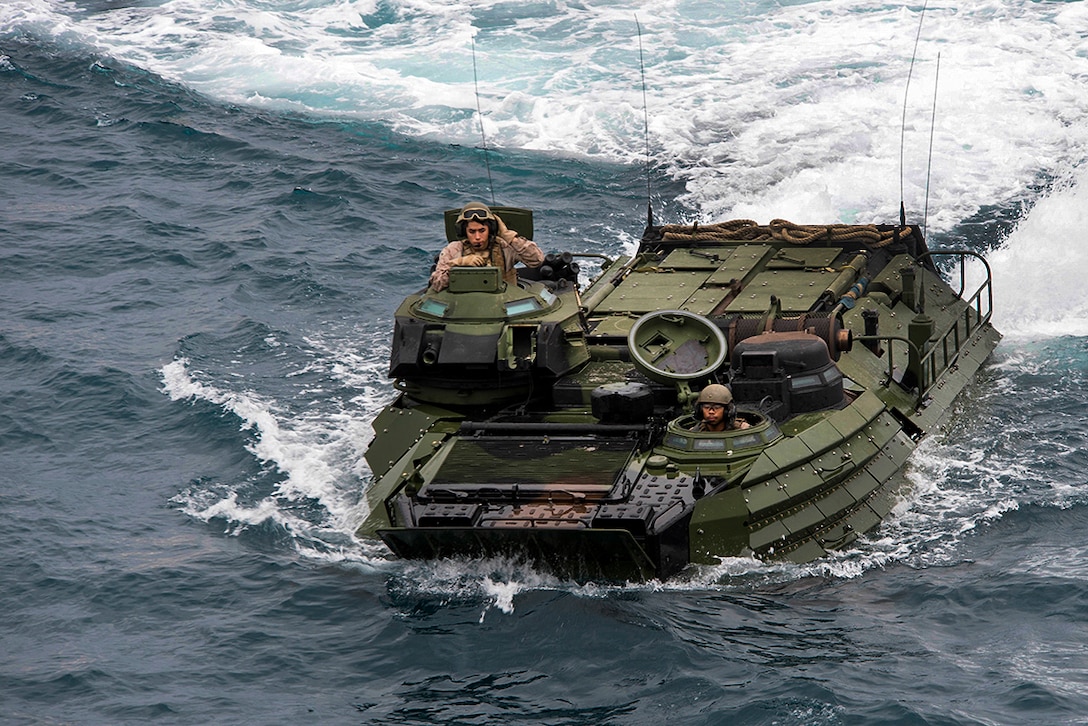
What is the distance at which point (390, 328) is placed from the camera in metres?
27.1

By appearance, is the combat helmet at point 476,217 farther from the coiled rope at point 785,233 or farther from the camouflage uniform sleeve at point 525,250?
the coiled rope at point 785,233

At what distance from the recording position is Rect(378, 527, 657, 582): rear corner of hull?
16625mm

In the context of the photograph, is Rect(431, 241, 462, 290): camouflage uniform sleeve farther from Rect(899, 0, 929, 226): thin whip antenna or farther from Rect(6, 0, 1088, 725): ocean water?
Rect(899, 0, 929, 226): thin whip antenna

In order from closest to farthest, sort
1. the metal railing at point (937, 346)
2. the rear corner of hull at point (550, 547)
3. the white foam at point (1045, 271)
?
the rear corner of hull at point (550, 547) → the metal railing at point (937, 346) → the white foam at point (1045, 271)

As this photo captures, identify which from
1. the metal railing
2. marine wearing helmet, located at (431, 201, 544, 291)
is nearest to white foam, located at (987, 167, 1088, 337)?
the metal railing

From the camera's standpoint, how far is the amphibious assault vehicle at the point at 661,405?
1720 cm

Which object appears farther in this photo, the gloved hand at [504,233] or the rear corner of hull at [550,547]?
the gloved hand at [504,233]

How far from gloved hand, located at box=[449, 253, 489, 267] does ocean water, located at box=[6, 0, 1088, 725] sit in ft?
9.68

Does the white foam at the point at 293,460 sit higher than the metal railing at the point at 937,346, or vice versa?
the metal railing at the point at 937,346

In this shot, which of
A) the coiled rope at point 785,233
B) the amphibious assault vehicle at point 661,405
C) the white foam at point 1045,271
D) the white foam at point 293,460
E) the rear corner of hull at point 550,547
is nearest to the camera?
the rear corner of hull at point 550,547

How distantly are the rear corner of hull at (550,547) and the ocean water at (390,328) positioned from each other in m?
0.23

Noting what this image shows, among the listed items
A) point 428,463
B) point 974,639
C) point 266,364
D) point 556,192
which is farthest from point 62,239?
point 974,639

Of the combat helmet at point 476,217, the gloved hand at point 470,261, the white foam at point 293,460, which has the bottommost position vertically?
the white foam at point 293,460

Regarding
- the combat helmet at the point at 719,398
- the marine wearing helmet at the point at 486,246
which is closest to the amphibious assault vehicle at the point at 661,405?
the combat helmet at the point at 719,398
